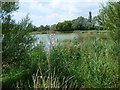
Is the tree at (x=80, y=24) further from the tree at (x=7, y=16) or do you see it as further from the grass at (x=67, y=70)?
the tree at (x=7, y=16)

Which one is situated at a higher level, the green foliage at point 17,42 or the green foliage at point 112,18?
the green foliage at point 112,18

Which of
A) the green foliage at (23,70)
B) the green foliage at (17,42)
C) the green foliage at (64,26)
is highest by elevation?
the green foliage at (64,26)

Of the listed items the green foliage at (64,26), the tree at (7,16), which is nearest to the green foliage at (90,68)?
the tree at (7,16)

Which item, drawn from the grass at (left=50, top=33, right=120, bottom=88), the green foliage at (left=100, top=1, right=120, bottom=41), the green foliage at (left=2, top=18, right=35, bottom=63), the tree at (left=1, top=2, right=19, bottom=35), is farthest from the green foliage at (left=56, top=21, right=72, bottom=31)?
the tree at (left=1, top=2, right=19, bottom=35)

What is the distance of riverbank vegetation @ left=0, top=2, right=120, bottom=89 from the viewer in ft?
12.3

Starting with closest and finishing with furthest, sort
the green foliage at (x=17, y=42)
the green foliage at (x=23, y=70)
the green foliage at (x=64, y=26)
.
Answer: the green foliage at (x=17, y=42)
the green foliage at (x=23, y=70)
the green foliage at (x=64, y=26)

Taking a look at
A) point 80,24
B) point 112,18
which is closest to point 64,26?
point 80,24

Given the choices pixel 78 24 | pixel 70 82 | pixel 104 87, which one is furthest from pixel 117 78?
pixel 78 24

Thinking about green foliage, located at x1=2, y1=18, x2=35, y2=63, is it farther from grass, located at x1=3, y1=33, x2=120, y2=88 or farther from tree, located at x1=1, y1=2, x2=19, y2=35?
grass, located at x1=3, y1=33, x2=120, y2=88

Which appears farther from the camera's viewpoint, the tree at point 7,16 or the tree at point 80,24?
the tree at point 80,24

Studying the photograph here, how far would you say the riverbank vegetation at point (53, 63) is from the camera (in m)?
3.74

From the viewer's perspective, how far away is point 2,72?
4.46 meters

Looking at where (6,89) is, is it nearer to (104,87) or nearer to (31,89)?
(31,89)

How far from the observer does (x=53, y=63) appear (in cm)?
478
